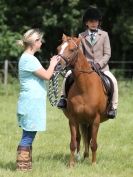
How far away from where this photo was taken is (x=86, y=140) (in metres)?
9.17

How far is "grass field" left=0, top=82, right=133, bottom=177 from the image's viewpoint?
314 inches

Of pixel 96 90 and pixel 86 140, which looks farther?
pixel 86 140

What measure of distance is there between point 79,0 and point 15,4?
3.20 m

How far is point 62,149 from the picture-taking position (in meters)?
10.1

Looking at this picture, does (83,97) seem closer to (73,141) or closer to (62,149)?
(73,141)

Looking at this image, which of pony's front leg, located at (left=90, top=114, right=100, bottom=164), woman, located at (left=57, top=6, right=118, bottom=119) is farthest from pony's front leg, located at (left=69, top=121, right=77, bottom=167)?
woman, located at (left=57, top=6, right=118, bottom=119)

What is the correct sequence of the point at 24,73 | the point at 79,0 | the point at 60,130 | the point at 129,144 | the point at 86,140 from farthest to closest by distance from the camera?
the point at 79,0
the point at 60,130
the point at 129,144
the point at 86,140
the point at 24,73

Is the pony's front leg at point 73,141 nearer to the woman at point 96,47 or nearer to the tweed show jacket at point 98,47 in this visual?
the woman at point 96,47

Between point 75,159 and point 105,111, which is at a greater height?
point 105,111

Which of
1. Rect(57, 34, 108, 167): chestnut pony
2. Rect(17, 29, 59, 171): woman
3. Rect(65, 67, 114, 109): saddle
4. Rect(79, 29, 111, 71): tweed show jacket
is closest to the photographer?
Rect(17, 29, 59, 171): woman

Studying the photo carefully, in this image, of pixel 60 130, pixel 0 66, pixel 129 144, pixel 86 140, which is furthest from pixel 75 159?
pixel 0 66

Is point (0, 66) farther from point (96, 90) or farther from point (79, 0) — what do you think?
point (96, 90)

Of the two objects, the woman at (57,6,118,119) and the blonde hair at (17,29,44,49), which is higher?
the blonde hair at (17,29,44,49)

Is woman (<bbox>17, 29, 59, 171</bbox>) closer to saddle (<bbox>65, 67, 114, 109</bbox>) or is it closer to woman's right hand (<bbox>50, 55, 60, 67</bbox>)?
woman's right hand (<bbox>50, 55, 60, 67</bbox>)
